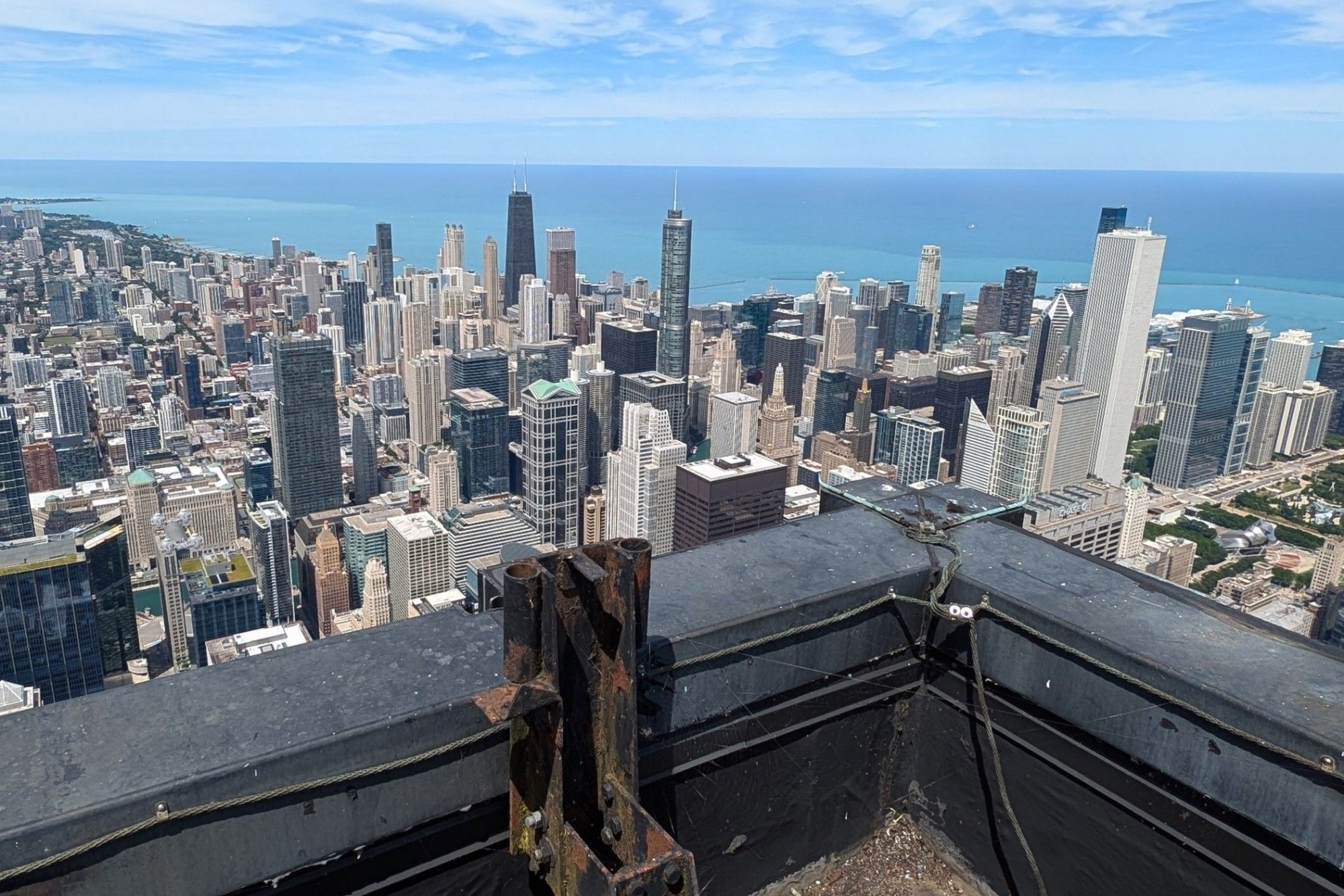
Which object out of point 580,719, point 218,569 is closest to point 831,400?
point 218,569

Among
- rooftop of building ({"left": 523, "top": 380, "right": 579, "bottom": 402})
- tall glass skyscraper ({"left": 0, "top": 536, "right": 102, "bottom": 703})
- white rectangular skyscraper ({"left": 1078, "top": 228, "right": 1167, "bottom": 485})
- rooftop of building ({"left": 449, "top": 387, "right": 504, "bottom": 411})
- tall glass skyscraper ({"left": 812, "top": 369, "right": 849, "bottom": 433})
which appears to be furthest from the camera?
tall glass skyscraper ({"left": 812, "top": 369, "right": 849, "bottom": 433})

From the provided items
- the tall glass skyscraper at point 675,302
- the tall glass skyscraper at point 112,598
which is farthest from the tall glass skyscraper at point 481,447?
the tall glass skyscraper at point 112,598

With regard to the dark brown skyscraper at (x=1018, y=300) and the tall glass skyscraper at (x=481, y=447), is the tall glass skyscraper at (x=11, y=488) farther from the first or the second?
the dark brown skyscraper at (x=1018, y=300)

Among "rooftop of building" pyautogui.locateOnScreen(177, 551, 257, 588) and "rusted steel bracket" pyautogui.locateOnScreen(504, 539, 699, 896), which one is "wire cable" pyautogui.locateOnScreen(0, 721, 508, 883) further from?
"rooftop of building" pyautogui.locateOnScreen(177, 551, 257, 588)

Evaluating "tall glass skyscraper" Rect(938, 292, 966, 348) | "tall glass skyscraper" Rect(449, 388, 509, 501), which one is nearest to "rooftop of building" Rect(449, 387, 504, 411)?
A: "tall glass skyscraper" Rect(449, 388, 509, 501)

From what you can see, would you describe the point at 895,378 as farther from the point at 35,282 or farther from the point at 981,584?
the point at 35,282

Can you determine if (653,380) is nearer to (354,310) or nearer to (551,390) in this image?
(551,390)
